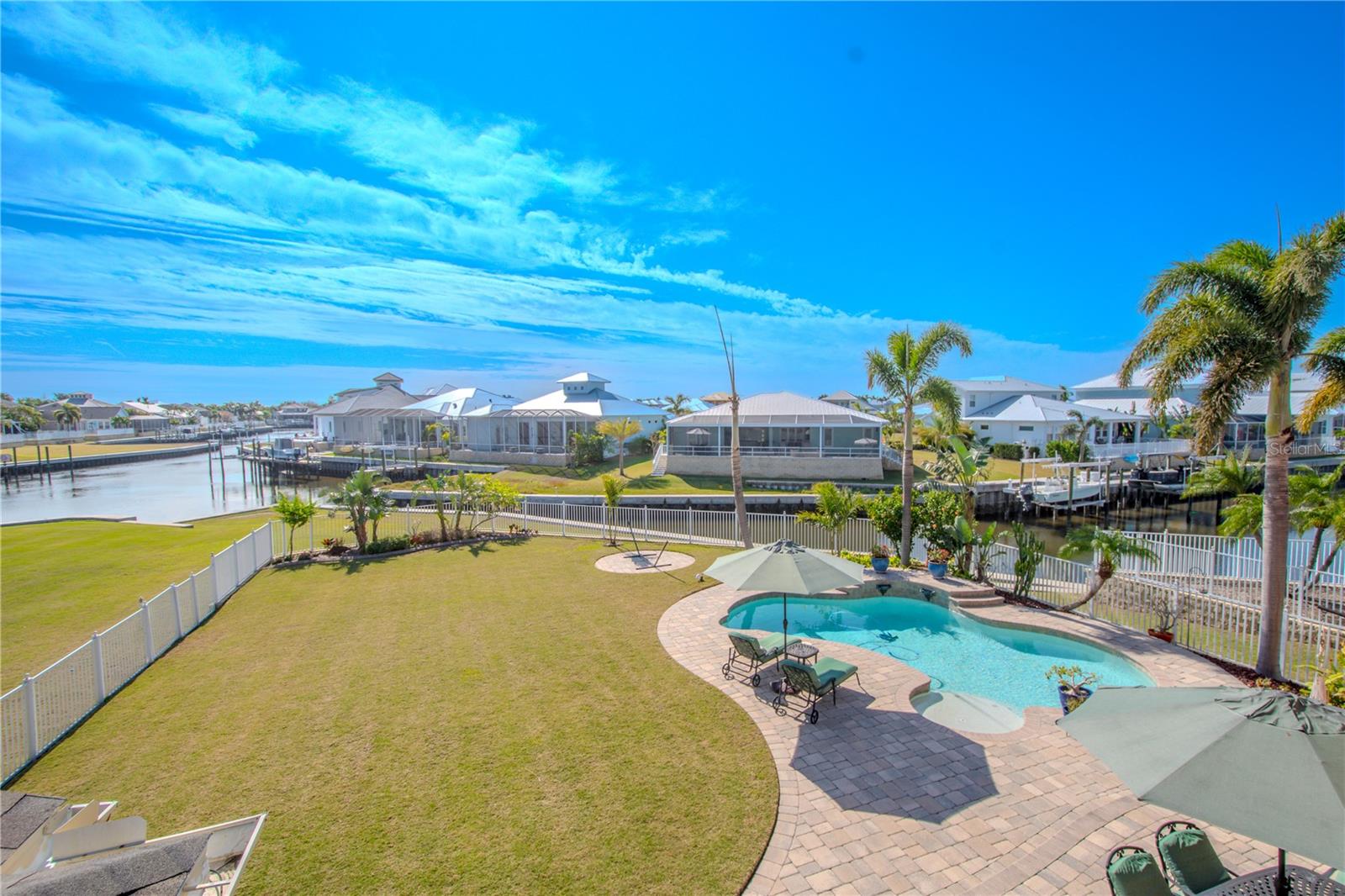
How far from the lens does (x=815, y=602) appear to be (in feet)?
42.9

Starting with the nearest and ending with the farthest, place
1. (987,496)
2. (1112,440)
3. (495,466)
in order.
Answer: (987,496), (495,466), (1112,440)

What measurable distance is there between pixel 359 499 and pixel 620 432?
1924 centimetres

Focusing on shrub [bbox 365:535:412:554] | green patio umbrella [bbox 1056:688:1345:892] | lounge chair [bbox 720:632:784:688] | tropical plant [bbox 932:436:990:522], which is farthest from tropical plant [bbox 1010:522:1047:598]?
shrub [bbox 365:535:412:554]

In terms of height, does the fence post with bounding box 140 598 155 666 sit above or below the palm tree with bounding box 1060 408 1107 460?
below

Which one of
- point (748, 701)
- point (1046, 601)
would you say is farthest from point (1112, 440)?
point (748, 701)

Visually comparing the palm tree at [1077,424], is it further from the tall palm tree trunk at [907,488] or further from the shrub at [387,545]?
the shrub at [387,545]

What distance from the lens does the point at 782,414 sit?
32.9 metres

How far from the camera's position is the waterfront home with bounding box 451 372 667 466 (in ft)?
123

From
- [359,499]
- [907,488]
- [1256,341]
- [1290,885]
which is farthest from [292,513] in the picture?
[1256,341]

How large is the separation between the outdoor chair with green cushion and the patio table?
0.35ft

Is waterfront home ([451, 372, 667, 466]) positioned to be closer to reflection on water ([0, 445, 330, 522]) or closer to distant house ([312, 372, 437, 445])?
distant house ([312, 372, 437, 445])

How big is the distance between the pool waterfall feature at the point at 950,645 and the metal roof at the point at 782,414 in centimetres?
1952

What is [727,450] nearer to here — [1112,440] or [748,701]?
[748,701]

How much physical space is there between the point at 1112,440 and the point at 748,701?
45446 mm
